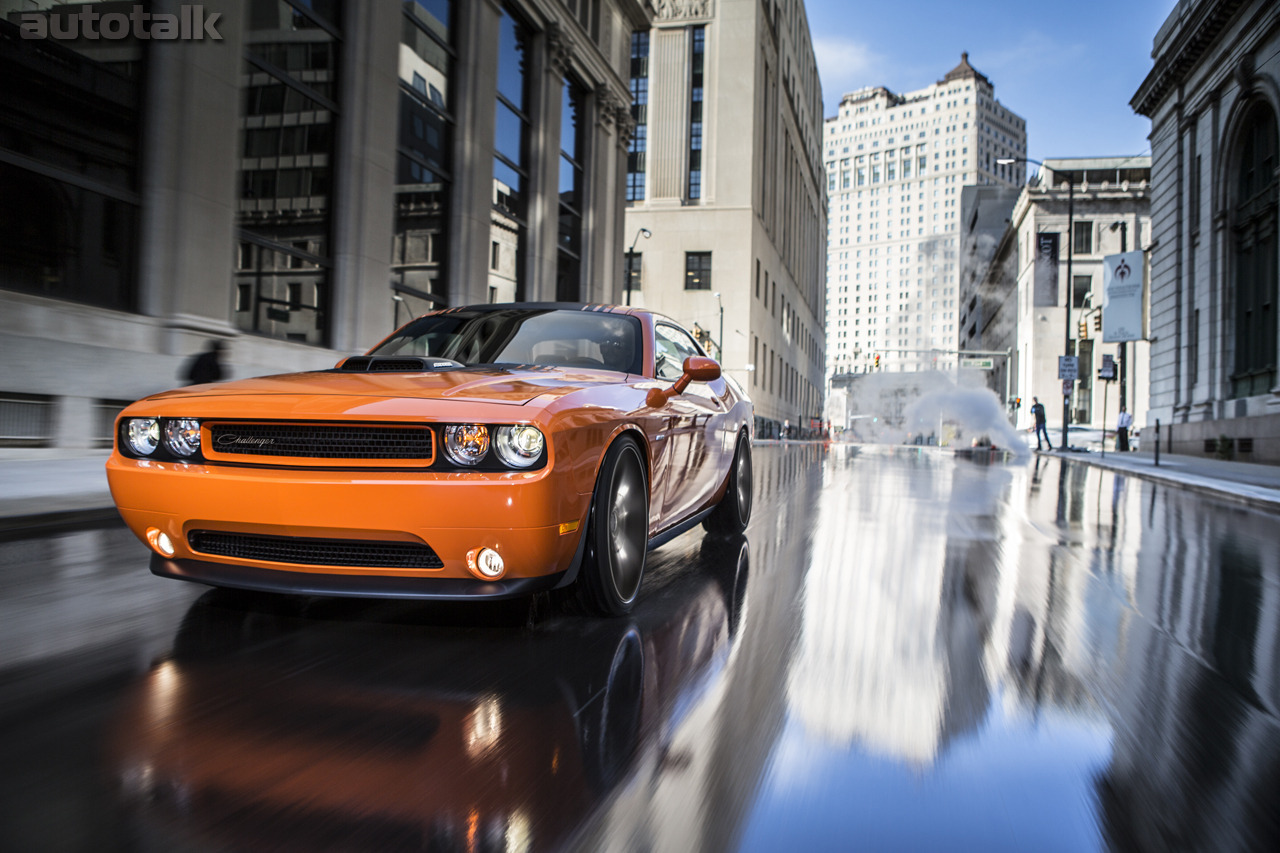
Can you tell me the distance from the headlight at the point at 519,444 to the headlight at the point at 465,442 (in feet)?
0.17

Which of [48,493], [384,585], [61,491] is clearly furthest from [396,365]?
[61,491]

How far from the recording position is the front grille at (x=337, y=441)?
9.82ft

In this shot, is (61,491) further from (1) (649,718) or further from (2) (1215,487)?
(2) (1215,487)

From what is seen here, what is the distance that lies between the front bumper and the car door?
1291mm

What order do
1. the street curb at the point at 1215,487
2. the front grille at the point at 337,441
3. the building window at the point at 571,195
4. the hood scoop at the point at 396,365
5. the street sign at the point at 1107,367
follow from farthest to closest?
the street sign at the point at 1107,367 → the building window at the point at 571,195 → the street curb at the point at 1215,487 → the hood scoop at the point at 396,365 → the front grille at the point at 337,441

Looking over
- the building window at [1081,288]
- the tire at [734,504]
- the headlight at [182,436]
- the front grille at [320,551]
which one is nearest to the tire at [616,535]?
the front grille at [320,551]

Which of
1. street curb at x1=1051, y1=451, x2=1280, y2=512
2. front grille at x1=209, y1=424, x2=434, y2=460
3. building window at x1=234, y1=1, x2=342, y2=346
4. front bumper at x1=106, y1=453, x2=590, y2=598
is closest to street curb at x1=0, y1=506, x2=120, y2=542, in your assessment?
front bumper at x1=106, y1=453, x2=590, y2=598

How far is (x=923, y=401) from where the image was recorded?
51531 millimetres

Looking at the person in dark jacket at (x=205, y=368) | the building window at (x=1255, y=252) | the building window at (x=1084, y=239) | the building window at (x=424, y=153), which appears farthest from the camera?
the building window at (x=1084, y=239)

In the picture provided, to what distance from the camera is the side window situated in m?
4.82

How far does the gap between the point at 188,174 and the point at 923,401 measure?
46.0 meters

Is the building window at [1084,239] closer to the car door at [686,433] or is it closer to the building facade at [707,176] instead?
the building facade at [707,176]

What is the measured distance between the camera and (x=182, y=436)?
325 cm

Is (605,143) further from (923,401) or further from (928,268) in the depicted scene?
(928,268)
